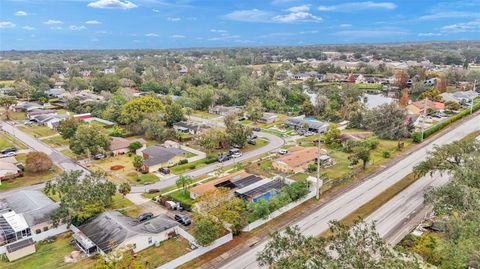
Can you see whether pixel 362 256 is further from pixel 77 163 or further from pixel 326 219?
pixel 77 163

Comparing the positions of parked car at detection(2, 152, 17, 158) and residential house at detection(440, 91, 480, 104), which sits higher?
residential house at detection(440, 91, 480, 104)

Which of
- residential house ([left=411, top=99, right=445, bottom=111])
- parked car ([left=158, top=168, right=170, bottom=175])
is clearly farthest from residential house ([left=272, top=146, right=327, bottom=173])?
residential house ([left=411, top=99, right=445, bottom=111])

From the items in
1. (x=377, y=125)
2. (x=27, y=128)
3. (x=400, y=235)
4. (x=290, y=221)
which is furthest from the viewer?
(x=27, y=128)

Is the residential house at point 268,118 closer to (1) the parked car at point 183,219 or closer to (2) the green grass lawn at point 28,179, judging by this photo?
(2) the green grass lawn at point 28,179

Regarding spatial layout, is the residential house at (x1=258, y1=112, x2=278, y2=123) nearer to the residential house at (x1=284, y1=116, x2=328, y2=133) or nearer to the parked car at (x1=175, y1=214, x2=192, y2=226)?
the residential house at (x1=284, y1=116, x2=328, y2=133)

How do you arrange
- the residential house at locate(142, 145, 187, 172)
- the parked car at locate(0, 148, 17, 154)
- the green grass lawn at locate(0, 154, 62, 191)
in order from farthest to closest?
the parked car at locate(0, 148, 17, 154), the residential house at locate(142, 145, 187, 172), the green grass lawn at locate(0, 154, 62, 191)

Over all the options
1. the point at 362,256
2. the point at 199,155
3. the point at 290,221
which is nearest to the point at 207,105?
the point at 199,155

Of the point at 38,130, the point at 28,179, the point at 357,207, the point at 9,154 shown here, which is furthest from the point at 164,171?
the point at 38,130
